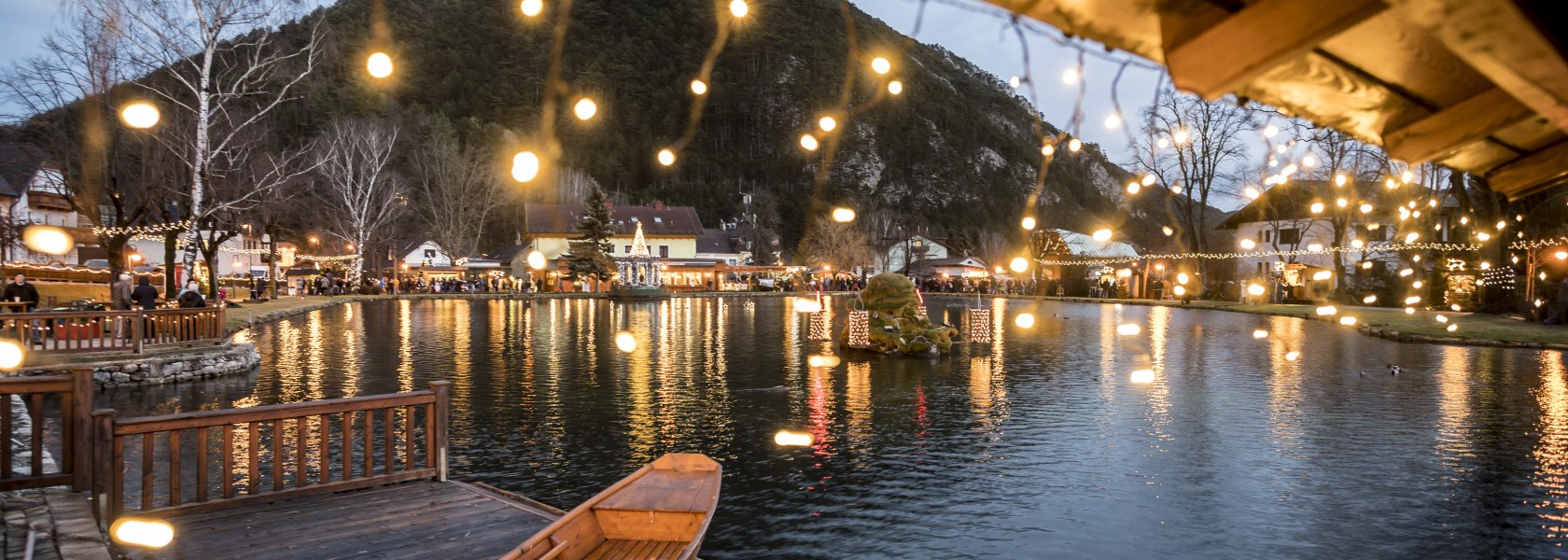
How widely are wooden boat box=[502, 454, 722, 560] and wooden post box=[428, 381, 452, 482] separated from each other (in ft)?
7.64

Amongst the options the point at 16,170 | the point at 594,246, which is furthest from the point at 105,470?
the point at 594,246

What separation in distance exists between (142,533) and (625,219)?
284 feet

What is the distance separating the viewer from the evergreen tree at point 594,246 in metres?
71.2

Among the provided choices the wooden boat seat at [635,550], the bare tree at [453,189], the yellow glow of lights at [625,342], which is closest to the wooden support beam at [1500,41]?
the wooden boat seat at [635,550]

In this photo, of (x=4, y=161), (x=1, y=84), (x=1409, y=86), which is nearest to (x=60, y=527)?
(x=1409, y=86)

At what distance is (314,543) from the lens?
6055 mm

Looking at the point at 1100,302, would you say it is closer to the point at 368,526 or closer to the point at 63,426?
the point at 368,526

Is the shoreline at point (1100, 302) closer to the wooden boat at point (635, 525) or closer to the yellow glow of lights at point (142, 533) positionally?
the yellow glow of lights at point (142, 533)

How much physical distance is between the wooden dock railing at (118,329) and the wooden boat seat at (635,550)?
1613 centimetres

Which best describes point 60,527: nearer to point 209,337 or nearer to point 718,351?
point 209,337

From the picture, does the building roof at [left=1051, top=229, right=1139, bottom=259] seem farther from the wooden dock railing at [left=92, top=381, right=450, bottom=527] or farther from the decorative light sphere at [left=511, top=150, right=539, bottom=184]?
the wooden dock railing at [left=92, top=381, right=450, bottom=527]

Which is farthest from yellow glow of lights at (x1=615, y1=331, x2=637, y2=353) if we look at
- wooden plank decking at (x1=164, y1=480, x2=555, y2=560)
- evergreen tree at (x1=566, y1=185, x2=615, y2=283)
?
evergreen tree at (x1=566, y1=185, x2=615, y2=283)

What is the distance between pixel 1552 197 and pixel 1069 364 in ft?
80.4

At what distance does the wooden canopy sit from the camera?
1720mm
